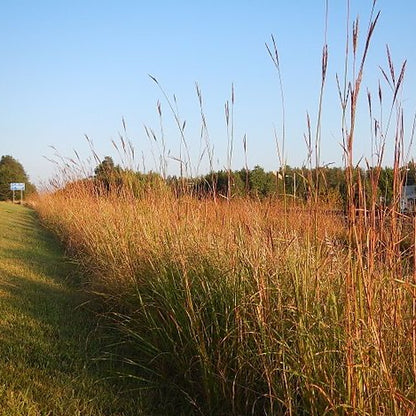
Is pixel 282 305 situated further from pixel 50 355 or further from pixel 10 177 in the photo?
pixel 10 177

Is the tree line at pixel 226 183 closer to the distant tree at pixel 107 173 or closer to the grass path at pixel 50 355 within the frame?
the distant tree at pixel 107 173

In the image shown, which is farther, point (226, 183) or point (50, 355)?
point (226, 183)

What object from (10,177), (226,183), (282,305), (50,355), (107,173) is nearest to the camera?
(282,305)

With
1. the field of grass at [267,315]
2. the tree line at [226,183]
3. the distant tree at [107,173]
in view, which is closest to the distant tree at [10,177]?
the distant tree at [107,173]

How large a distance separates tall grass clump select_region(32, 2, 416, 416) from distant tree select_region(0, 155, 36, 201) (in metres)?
47.0

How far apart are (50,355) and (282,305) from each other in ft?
6.04

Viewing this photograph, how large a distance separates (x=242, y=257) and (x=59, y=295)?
2.92 metres

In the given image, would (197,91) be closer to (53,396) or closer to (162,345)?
(162,345)

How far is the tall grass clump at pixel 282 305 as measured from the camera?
1729mm

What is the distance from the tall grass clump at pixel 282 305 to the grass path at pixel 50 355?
0.23 m

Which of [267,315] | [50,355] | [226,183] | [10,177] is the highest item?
[10,177]

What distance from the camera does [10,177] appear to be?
50.3m

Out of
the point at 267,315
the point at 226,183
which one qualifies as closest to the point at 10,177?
the point at 226,183

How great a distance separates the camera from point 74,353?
3348 mm
